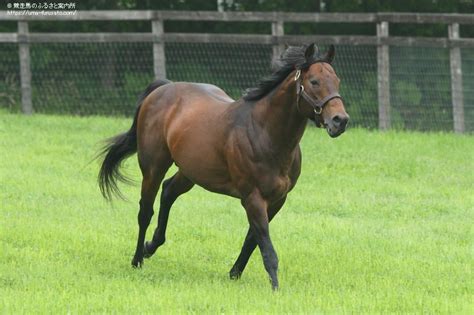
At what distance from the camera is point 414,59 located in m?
18.5

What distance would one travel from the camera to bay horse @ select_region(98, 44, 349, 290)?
787cm

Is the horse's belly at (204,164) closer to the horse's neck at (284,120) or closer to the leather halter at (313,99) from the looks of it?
the horse's neck at (284,120)

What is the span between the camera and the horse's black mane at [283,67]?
312 inches

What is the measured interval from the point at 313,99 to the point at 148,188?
2214 millimetres

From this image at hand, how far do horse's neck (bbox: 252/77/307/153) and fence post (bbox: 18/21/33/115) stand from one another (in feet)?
37.2

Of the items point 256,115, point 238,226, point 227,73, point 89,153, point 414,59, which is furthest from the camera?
point 227,73

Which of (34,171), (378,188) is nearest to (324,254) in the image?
(378,188)

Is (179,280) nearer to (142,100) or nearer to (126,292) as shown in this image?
(126,292)

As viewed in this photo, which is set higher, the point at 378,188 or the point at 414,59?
the point at 414,59

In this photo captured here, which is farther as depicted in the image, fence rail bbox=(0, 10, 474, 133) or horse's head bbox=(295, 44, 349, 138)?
fence rail bbox=(0, 10, 474, 133)

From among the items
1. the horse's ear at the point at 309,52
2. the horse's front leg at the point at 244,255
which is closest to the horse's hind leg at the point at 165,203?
the horse's front leg at the point at 244,255

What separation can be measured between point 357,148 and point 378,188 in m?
2.76

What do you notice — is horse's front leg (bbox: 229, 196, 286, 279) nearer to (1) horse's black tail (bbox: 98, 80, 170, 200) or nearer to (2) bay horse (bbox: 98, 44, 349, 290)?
(2) bay horse (bbox: 98, 44, 349, 290)

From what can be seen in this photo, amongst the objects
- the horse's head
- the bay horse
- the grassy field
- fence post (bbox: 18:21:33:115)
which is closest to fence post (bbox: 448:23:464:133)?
the grassy field
